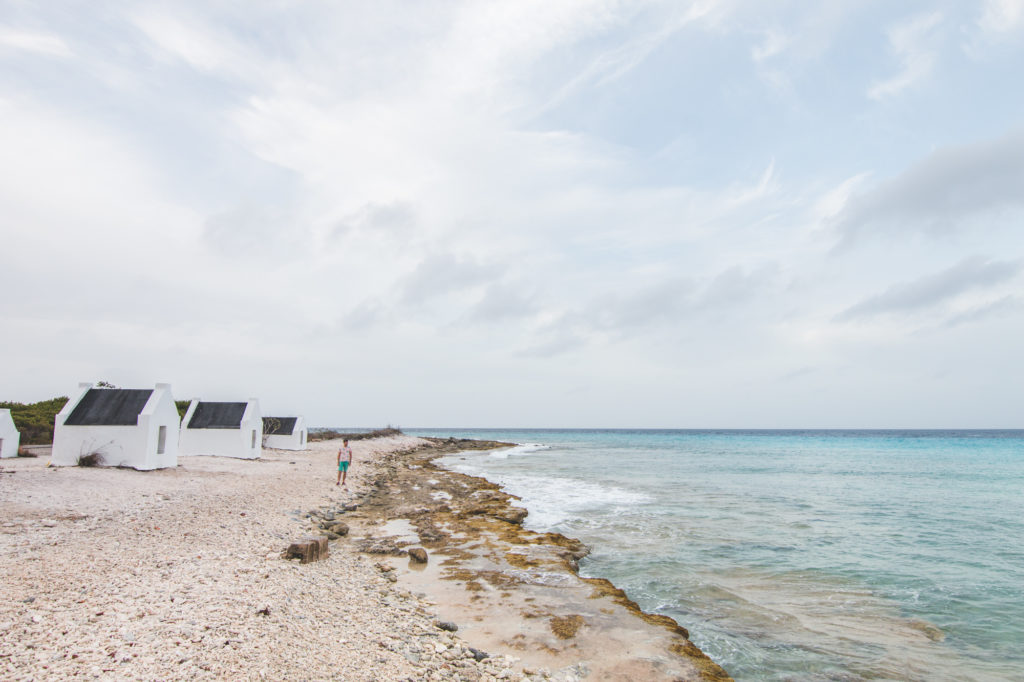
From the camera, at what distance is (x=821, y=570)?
48.0ft

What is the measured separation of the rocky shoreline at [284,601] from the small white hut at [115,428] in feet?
22.4

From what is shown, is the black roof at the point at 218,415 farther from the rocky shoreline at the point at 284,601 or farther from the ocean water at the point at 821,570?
the ocean water at the point at 821,570

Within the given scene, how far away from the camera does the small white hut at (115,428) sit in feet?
78.4

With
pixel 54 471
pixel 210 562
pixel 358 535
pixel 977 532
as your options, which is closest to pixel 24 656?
pixel 210 562

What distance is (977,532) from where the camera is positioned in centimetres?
1967

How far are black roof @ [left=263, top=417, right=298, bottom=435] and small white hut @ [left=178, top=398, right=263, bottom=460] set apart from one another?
40.2 ft

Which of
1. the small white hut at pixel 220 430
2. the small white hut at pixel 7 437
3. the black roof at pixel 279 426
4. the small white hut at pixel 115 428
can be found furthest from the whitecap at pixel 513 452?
the small white hut at pixel 7 437

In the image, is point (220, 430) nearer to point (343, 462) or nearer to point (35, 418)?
point (343, 462)

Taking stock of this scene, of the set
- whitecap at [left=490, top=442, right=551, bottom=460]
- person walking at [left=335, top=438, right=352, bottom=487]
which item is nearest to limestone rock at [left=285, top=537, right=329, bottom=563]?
person walking at [left=335, top=438, right=352, bottom=487]

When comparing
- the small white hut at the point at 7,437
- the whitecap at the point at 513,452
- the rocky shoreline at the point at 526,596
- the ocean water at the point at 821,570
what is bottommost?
the whitecap at the point at 513,452

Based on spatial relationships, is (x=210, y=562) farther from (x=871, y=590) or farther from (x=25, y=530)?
(x=871, y=590)

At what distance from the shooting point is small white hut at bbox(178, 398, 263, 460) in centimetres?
3500

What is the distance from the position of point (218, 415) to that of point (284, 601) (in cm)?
3115

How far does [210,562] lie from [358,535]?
6.03m
